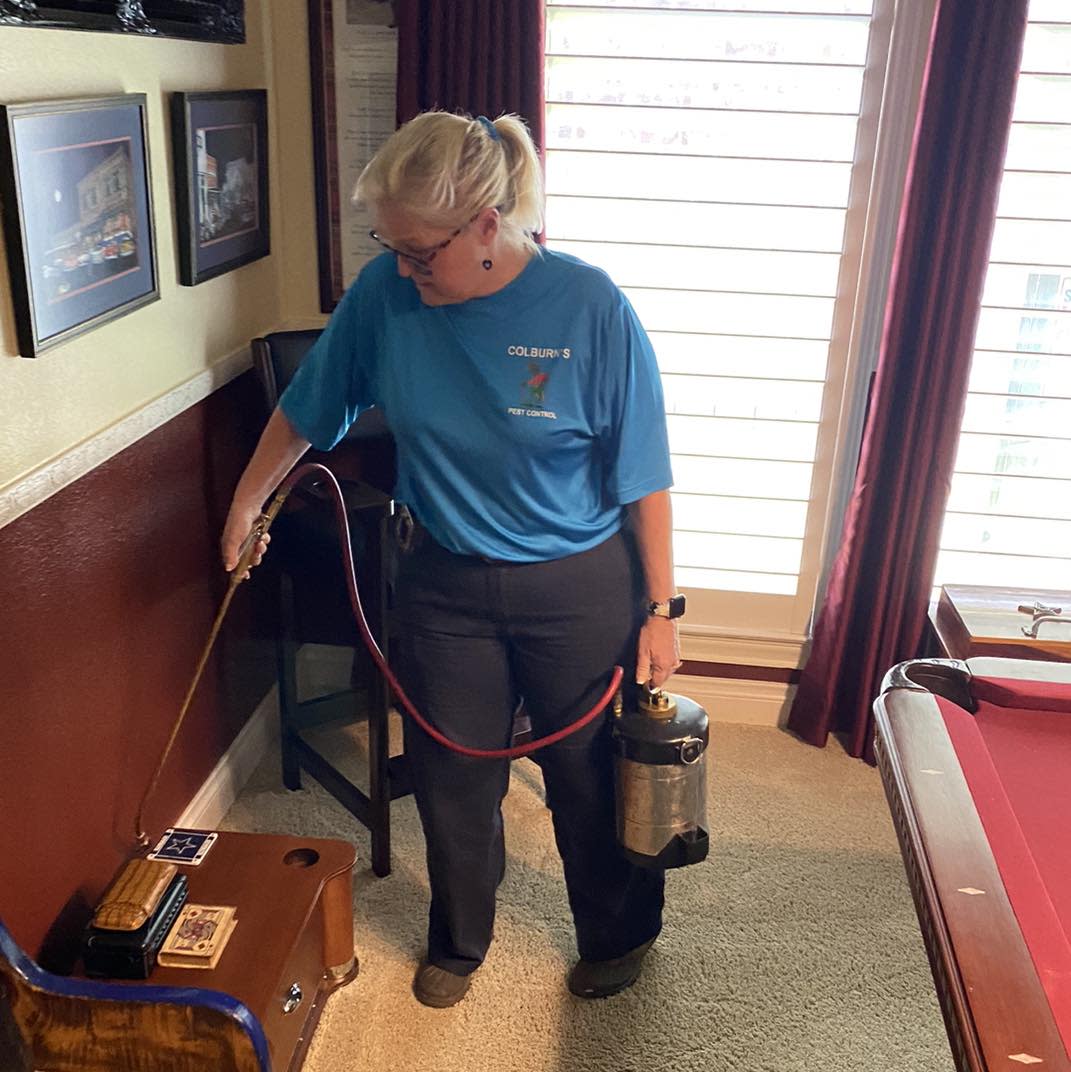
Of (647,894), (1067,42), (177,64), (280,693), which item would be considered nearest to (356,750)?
(280,693)

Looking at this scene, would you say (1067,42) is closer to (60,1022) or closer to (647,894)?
(647,894)

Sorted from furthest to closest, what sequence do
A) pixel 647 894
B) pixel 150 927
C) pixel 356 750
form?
1. pixel 356 750
2. pixel 647 894
3. pixel 150 927

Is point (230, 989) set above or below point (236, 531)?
below

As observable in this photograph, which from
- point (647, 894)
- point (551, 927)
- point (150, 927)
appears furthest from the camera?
point (551, 927)

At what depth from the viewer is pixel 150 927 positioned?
1.74 metres

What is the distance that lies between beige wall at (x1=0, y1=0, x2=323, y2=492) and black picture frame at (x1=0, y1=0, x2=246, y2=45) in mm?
29

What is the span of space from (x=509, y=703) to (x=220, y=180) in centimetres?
126

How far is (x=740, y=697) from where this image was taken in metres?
3.04

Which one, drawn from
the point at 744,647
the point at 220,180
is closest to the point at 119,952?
the point at 220,180

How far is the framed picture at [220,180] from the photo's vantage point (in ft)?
7.05

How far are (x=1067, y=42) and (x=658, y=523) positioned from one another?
4.89ft

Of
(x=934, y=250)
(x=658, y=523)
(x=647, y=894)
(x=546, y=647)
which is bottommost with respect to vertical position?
(x=647, y=894)

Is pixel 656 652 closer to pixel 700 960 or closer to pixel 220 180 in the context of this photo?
pixel 700 960

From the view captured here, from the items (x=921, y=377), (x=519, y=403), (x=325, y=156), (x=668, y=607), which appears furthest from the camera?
(x=325, y=156)
